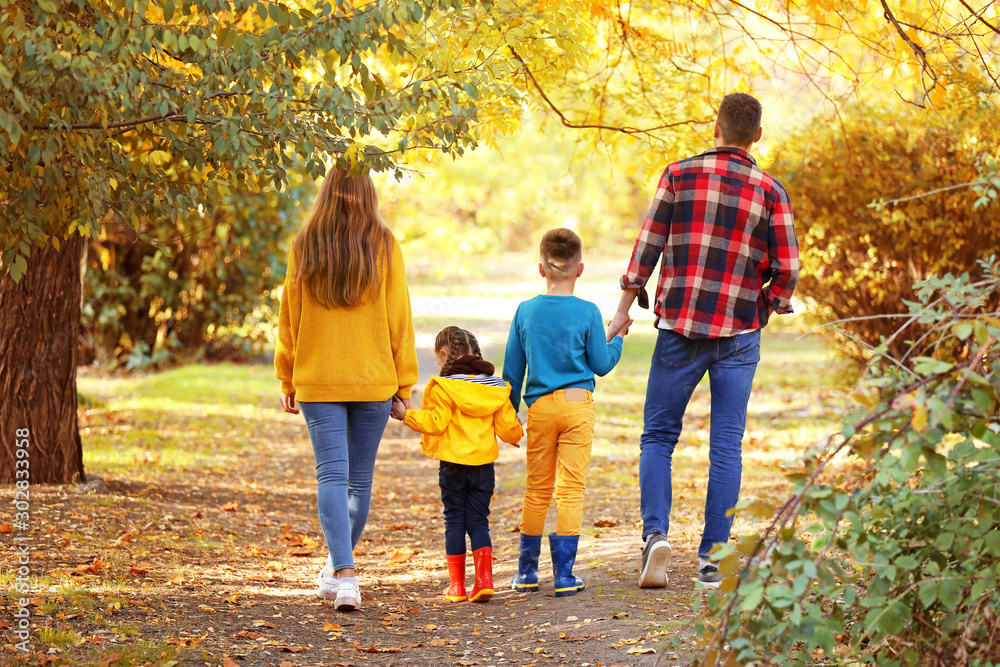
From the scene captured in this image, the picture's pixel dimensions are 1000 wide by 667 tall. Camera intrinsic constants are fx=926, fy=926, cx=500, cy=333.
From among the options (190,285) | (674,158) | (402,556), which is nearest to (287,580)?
(402,556)

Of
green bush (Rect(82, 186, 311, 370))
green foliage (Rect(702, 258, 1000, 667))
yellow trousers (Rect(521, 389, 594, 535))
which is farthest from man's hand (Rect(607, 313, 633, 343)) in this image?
green bush (Rect(82, 186, 311, 370))

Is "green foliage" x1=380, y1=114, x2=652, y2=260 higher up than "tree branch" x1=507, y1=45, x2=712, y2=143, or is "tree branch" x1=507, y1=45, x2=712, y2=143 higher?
"green foliage" x1=380, y1=114, x2=652, y2=260

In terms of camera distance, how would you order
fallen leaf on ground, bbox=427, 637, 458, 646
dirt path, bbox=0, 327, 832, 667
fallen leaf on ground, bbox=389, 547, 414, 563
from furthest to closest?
fallen leaf on ground, bbox=389, 547, 414, 563
fallen leaf on ground, bbox=427, 637, 458, 646
dirt path, bbox=0, 327, 832, 667

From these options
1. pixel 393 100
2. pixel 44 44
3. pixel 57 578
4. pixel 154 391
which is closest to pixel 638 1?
pixel 393 100

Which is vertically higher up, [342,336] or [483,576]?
[342,336]

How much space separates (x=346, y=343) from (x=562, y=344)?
93 centimetres

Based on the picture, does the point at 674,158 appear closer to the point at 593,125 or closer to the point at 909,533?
Result: the point at 593,125

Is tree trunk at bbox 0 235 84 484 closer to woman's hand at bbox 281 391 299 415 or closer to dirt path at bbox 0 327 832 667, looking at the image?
dirt path at bbox 0 327 832 667

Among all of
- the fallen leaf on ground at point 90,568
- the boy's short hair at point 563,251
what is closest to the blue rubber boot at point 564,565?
the boy's short hair at point 563,251

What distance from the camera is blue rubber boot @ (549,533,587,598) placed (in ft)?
13.3

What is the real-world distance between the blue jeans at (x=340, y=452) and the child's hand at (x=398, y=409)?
33 mm

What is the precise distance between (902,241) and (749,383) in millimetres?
5136

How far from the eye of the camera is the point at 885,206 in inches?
320

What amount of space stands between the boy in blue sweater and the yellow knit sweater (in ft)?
1.83
